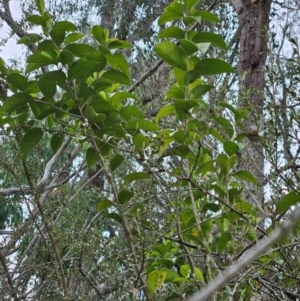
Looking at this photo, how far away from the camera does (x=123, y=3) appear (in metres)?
5.15

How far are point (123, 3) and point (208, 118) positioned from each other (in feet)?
13.8

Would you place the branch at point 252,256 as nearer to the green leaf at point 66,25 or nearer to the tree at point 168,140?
the tree at point 168,140

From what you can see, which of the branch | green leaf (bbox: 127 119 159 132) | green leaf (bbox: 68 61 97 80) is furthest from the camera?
green leaf (bbox: 127 119 159 132)

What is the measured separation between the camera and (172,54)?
3.15 feet

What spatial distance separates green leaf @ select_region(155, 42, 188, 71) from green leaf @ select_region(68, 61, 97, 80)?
12cm

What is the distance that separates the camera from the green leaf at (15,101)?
0.98m

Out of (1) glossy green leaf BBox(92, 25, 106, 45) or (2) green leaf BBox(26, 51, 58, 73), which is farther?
(1) glossy green leaf BBox(92, 25, 106, 45)

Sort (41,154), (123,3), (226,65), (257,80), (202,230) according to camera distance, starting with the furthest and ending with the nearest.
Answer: (123,3), (257,80), (41,154), (202,230), (226,65)

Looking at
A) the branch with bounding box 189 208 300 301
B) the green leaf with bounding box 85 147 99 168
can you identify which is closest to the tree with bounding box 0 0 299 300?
the green leaf with bounding box 85 147 99 168

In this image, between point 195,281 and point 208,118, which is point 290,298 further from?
point 208,118

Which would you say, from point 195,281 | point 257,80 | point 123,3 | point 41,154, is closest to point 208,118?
point 195,281

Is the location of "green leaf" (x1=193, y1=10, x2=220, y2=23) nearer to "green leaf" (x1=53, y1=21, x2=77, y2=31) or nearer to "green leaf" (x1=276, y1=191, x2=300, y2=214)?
"green leaf" (x1=53, y1=21, x2=77, y2=31)

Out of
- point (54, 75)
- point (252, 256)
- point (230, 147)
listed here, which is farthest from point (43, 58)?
point (252, 256)

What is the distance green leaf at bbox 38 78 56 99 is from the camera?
97cm
